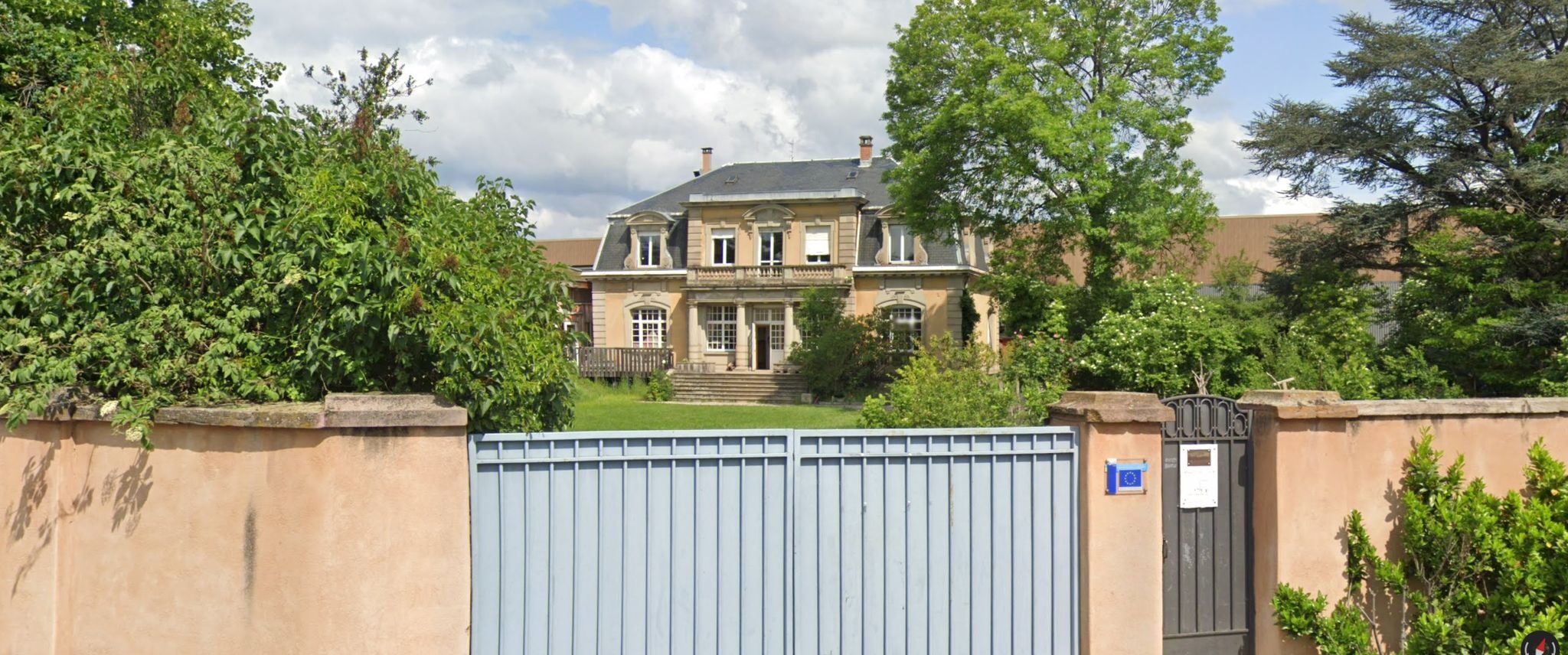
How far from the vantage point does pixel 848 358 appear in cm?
3359

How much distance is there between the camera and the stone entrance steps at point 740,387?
1334 inches

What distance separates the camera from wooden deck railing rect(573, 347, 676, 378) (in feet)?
118

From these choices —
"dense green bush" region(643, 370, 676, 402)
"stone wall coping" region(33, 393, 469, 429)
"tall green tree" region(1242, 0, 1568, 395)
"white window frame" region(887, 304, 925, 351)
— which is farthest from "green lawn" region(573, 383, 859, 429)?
"stone wall coping" region(33, 393, 469, 429)

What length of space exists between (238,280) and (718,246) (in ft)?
111

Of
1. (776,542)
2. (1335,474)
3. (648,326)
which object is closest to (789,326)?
(648,326)

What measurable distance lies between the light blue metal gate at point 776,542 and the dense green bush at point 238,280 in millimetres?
513

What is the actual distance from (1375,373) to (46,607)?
1781 centimetres

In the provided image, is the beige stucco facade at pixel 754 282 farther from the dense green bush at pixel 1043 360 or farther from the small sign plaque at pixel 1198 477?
the small sign plaque at pixel 1198 477

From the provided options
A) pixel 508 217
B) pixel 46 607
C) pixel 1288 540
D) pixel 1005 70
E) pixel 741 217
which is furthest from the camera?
pixel 741 217

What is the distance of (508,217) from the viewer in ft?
20.8

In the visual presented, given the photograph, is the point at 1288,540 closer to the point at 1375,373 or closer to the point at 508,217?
the point at 508,217

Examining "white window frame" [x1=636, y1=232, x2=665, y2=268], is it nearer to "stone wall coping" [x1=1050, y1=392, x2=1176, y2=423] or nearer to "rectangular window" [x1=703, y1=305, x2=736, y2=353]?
"rectangular window" [x1=703, y1=305, x2=736, y2=353]

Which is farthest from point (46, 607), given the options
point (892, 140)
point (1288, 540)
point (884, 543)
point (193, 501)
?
point (892, 140)

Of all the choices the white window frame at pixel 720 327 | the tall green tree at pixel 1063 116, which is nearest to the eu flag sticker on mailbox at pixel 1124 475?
the tall green tree at pixel 1063 116
